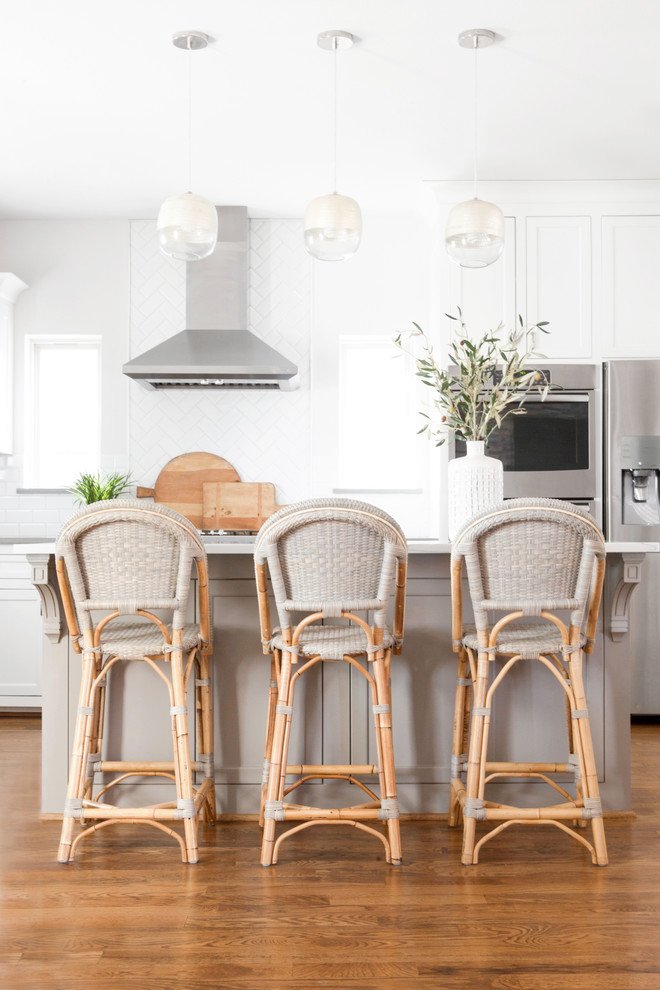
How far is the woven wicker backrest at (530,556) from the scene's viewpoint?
7.18 ft

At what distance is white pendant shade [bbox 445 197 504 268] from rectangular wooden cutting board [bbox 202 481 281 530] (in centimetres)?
227

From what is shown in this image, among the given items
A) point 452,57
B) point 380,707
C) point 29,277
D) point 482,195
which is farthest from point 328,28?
point 29,277

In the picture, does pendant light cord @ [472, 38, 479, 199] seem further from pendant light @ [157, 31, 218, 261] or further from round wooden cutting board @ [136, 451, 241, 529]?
round wooden cutting board @ [136, 451, 241, 529]

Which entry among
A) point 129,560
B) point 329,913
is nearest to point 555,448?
point 129,560

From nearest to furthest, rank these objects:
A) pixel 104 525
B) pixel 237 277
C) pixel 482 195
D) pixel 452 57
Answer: pixel 104 525 → pixel 452 57 → pixel 482 195 → pixel 237 277

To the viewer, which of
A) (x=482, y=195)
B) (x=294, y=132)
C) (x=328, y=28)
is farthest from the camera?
→ (x=482, y=195)

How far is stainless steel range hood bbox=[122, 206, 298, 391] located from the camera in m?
4.34

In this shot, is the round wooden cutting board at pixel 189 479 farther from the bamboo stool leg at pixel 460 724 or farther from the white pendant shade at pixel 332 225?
the bamboo stool leg at pixel 460 724

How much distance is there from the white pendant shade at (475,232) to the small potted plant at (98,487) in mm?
2441

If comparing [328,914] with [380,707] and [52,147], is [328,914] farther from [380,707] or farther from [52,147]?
[52,147]

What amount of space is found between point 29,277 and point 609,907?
431 centimetres

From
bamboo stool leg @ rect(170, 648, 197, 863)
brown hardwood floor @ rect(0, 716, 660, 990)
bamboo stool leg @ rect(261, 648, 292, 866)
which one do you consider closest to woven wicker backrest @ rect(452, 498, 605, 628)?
bamboo stool leg @ rect(261, 648, 292, 866)

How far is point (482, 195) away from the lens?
4281 mm

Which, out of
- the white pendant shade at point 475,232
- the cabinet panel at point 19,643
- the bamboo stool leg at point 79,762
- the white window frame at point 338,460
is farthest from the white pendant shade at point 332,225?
the cabinet panel at point 19,643
